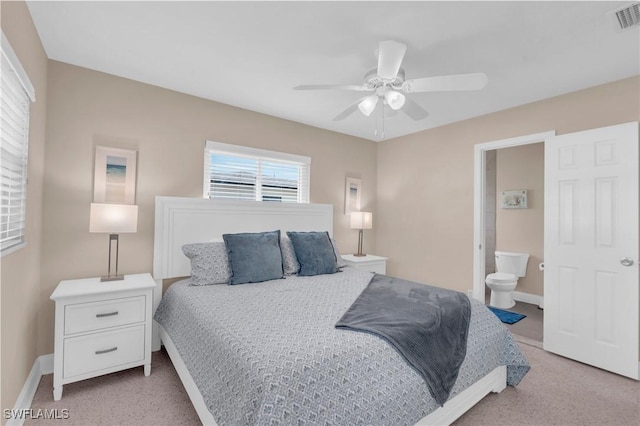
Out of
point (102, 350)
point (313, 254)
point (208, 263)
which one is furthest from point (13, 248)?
point (313, 254)

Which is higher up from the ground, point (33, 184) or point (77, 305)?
Answer: point (33, 184)

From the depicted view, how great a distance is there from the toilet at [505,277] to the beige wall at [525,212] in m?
0.15

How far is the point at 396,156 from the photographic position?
15.1ft

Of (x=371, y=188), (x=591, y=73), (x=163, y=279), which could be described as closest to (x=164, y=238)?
(x=163, y=279)

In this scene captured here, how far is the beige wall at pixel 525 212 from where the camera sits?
451cm

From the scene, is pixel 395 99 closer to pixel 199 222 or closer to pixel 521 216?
pixel 199 222

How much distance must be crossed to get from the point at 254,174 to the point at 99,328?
2103mm

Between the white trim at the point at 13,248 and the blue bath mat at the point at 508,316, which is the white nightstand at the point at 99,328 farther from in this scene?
the blue bath mat at the point at 508,316

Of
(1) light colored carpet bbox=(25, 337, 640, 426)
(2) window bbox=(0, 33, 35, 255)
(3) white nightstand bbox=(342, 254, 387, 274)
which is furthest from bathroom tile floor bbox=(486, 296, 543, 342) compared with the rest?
(2) window bbox=(0, 33, 35, 255)

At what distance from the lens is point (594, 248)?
2629 mm

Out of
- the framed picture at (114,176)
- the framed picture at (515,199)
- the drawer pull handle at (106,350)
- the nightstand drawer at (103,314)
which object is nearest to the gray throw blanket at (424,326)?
the nightstand drawer at (103,314)

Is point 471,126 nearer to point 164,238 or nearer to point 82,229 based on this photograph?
point 164,238

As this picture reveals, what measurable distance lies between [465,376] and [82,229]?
3139 mm

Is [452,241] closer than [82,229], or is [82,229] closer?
[82,229]
